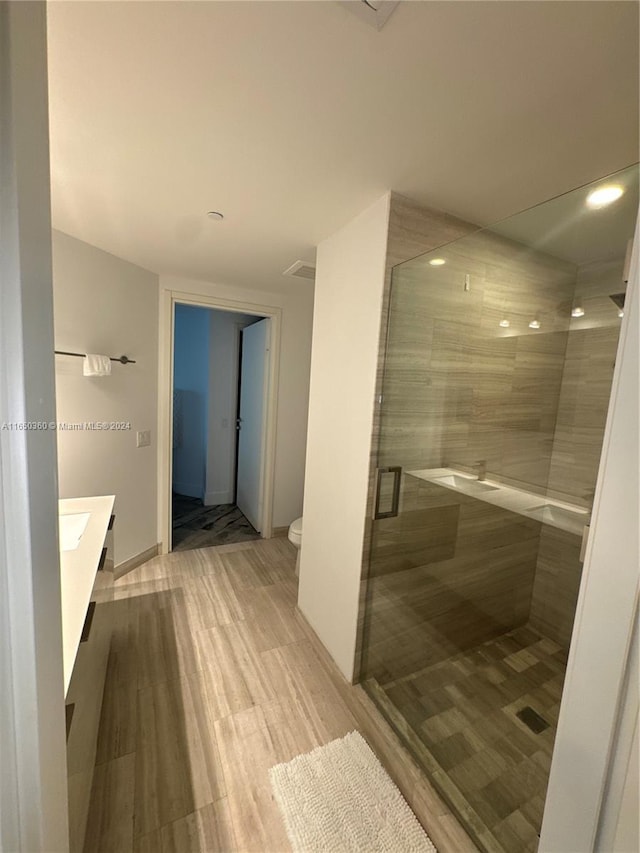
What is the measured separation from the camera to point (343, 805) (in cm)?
118

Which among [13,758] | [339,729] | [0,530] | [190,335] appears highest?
[190,335]

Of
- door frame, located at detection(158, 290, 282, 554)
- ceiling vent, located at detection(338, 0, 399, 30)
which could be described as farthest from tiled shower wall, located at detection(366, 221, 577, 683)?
door frame, located at detection(158, 290, 282, 554)

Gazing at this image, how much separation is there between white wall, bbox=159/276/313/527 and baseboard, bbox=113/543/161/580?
0.32 meters

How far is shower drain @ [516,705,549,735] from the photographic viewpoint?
1.36 metres

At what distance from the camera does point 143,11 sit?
745 mm

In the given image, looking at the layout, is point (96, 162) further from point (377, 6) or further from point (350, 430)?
point (350, 430)

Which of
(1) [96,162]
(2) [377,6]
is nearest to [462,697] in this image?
(2) [377,6]

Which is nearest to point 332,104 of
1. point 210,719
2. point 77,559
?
point 77,559

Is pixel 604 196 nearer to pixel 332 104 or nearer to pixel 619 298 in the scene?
pixel 619 298

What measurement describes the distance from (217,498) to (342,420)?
2780mm

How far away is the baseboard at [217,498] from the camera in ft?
13.0

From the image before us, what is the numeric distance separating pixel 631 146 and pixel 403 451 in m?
1.35

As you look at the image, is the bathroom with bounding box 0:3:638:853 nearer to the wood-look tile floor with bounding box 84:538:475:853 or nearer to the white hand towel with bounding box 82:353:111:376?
the wood-look tile floor with bounding box 84:538:475:853

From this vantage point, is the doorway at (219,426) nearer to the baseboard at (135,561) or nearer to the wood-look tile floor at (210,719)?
the baseboard at (135,561)
